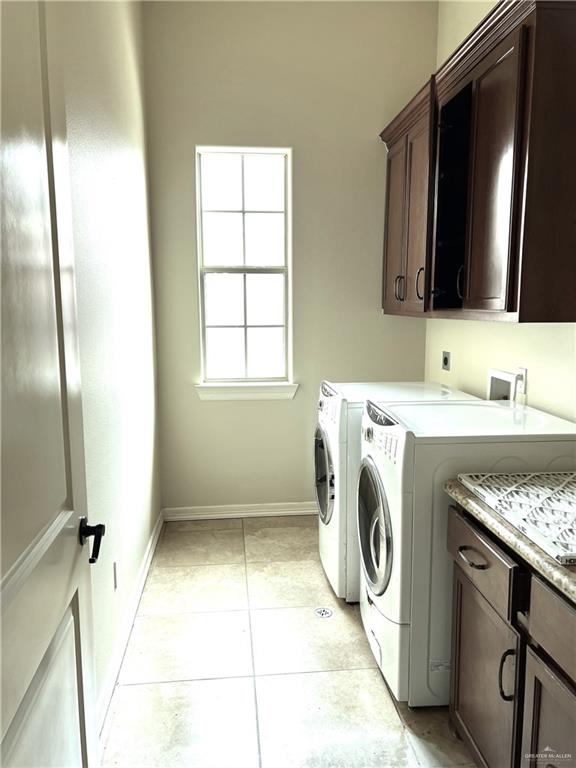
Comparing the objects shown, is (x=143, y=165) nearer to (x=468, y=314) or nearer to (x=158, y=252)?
(x=158, y=252)

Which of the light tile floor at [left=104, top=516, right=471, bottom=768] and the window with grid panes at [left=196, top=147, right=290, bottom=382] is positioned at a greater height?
the window with grid panes at [left=196, top=147, right=290, bottom=382]

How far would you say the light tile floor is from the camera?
5.65 feet

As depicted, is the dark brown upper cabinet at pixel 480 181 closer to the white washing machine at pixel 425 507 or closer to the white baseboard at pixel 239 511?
the white washing machine at pixel 425 507

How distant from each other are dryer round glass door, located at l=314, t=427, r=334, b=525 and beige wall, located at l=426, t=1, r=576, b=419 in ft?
2.77

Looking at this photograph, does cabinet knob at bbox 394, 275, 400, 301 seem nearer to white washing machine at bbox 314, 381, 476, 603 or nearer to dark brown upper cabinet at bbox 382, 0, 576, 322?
white washing machine at bbox 314, 381, 476, 603

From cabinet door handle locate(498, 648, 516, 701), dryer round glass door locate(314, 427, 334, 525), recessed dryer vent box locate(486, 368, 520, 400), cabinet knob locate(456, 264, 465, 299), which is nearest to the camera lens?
cabinet door handle locate(498, 648, 516, 701)

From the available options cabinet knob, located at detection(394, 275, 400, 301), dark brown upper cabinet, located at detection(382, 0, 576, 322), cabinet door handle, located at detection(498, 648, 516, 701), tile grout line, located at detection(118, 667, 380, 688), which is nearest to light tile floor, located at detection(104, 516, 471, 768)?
tile grout line, located at detection(118, 667, 380, 688)

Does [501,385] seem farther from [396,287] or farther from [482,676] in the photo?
[482,676]

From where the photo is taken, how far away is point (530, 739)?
122cm

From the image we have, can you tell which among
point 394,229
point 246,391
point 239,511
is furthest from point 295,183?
point 239,511

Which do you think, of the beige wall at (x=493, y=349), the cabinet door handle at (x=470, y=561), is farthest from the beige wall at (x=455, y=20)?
the cabinet door handle at (x=470, y=561)

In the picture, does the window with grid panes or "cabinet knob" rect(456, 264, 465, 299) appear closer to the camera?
"cabinet knob" rect(456, 264, 465, 299)

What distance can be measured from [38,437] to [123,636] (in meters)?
1.64

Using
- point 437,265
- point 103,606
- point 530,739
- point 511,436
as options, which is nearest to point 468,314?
point 437,265
